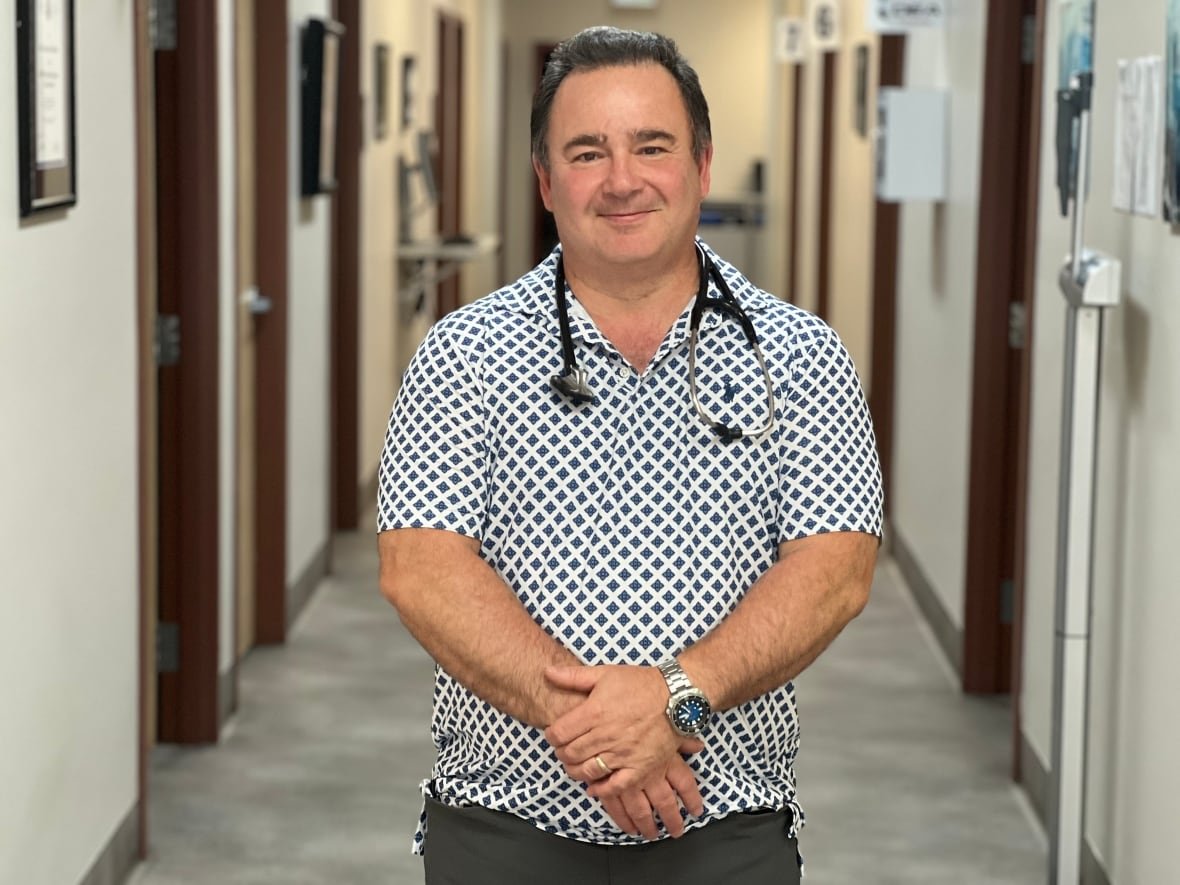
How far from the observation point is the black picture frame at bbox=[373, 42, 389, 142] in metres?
7.71

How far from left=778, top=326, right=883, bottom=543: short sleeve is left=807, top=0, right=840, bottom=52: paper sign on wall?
7.99 meters

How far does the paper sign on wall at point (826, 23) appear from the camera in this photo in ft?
31.3

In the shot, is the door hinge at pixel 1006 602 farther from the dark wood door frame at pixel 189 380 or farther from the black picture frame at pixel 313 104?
the black picture frame at pixel 313 104

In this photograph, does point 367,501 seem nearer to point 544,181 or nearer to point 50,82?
point 50,82

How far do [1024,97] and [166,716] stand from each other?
2.78 meters

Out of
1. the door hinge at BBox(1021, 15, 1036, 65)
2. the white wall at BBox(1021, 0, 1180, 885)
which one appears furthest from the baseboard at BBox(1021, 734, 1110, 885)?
the door hinge at BBox(1021, 15, 1036, 65)

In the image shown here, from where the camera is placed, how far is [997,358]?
17.0ft

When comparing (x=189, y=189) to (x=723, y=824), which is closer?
(x=723, y=824)

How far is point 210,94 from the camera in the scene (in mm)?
4465

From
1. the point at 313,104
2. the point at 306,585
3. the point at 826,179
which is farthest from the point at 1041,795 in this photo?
the point at 826,179

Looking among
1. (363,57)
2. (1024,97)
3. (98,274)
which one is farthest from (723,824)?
(363,57)

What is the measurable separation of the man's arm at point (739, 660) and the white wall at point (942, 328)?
350cm

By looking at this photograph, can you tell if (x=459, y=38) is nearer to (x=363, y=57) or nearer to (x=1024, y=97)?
A: (x=363, y=57)

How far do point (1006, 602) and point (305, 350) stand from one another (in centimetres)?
241
